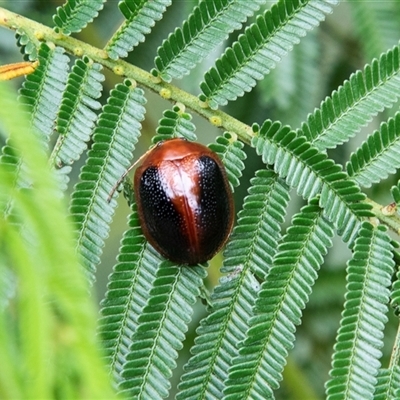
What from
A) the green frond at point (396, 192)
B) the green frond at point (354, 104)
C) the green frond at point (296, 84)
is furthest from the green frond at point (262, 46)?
the green frond at point (296, 84)

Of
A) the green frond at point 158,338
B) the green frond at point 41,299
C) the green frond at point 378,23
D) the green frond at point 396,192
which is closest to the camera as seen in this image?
the green frond at point 41,299

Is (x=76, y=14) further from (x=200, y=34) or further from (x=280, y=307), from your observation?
(x=280, y=307)

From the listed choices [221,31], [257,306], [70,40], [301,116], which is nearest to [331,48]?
[301,116]

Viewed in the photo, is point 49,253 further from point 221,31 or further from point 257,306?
point 221,31

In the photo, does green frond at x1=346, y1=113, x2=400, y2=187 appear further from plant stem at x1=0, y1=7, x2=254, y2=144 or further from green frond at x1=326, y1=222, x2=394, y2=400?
plant stem at x1=0, y1=7, x2=254, y2=144

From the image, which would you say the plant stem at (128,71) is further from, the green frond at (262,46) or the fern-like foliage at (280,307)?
the fern-like foliage at (280,307)
